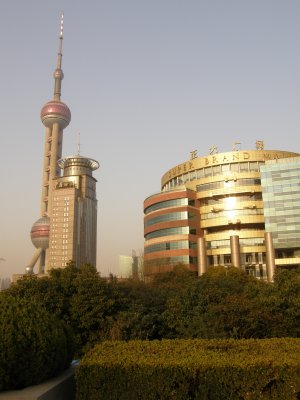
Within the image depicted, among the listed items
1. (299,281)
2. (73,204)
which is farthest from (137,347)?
(73,204)

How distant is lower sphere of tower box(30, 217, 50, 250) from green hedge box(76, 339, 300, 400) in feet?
565

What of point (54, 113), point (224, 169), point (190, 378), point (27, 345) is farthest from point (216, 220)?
point (54, 113)

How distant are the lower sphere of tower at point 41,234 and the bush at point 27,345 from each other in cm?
17086

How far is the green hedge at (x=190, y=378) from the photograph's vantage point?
25.6 feet

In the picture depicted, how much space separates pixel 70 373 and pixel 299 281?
633 inches

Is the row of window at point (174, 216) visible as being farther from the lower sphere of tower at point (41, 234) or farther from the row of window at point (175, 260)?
the lower sphere of tower at point (41, 234)

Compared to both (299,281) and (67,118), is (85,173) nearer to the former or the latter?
(67,118)

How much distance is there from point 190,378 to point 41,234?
173749 mm

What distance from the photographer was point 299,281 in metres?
21.5

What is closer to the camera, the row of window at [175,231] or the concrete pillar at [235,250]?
the concrete pillar at [235,250]

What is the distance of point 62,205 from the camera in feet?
566

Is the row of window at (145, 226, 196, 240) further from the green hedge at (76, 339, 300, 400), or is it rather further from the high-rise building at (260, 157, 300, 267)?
the green hedge at (76, 339, 300, 400)

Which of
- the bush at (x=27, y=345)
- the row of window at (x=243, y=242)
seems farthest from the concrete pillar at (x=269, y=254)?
the bush at (x=27, y=345)

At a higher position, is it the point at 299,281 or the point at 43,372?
the point at 299,281
